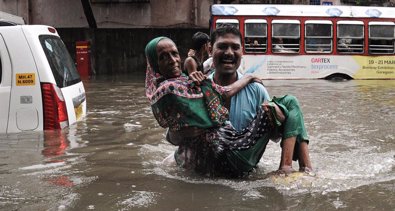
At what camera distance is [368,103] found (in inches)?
416

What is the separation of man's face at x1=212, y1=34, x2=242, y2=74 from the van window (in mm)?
2082

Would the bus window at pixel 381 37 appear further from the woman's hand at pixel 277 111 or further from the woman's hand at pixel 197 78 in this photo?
the woman's hand at pixel 197 78

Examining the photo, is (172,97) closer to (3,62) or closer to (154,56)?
(154,56)

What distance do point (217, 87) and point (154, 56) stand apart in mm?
531

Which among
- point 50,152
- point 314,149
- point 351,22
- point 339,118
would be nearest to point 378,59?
point 351,22

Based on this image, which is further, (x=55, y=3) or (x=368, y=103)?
(x=55, y=3)

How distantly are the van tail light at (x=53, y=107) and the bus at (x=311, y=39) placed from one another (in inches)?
463

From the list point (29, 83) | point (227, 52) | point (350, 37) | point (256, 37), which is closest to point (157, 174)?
point (227, 52)

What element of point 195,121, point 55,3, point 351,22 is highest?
point 55,3

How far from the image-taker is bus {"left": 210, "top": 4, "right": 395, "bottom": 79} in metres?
16.7

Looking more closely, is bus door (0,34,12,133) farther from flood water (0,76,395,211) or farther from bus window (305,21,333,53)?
bus window (305,21,333,53)

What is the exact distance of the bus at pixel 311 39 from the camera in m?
16.7

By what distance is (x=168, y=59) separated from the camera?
3.61 metres

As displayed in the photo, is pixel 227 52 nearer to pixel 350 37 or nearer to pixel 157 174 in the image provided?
pixel 157 174
